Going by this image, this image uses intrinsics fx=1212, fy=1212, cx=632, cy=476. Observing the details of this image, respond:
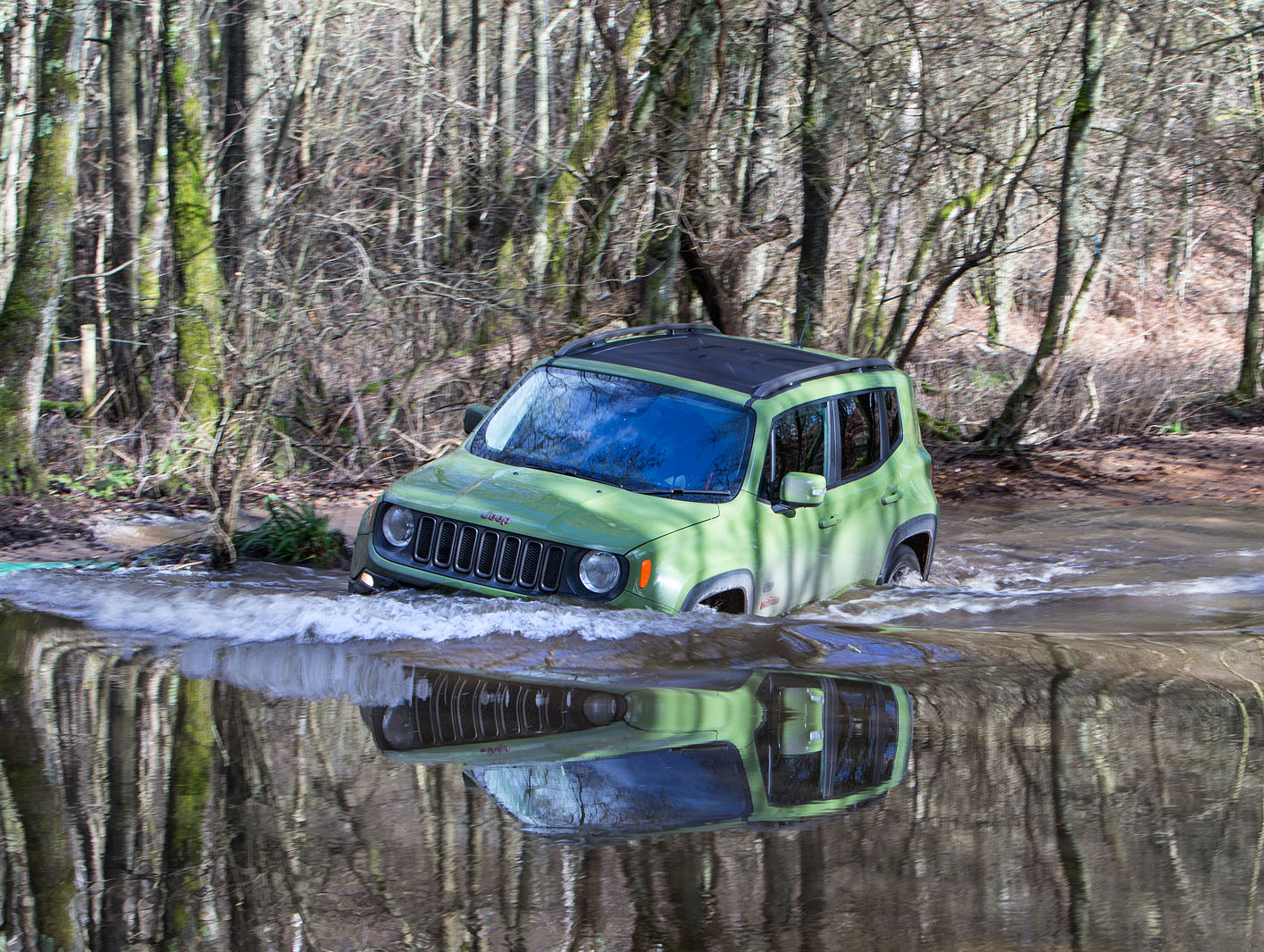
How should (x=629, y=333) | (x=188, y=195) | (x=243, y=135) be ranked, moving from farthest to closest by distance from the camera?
(x=243, y=135) < (x=188, y=195) < (x=629, y=333)

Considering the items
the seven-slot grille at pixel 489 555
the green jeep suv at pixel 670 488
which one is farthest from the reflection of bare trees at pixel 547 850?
the green jeep suv at pixel 670 488

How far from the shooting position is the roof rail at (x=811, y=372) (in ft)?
23.1

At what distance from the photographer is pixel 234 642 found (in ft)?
20.3

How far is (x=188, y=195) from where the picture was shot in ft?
44.7

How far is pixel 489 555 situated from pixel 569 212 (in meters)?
7.93

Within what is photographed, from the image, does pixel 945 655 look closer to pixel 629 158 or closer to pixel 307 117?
pixel 629 158

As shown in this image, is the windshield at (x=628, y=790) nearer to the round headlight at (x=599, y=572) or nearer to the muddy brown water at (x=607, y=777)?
A: the muddy brown water at (x=607, y=777)

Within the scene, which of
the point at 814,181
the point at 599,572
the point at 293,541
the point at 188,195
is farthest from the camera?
the point at 814,181

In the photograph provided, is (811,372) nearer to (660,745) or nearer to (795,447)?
(795,447)

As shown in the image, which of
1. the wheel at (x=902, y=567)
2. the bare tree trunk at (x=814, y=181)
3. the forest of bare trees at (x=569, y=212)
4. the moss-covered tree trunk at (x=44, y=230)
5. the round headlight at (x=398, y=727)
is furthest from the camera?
the bare tree trunk at (x=814, y=181)

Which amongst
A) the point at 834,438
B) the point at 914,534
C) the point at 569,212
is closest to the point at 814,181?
the point at 569,212

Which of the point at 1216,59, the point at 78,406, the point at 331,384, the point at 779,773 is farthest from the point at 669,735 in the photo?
the point at 1216,59

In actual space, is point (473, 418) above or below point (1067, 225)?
below

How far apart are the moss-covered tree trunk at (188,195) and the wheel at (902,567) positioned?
7.99 metres
